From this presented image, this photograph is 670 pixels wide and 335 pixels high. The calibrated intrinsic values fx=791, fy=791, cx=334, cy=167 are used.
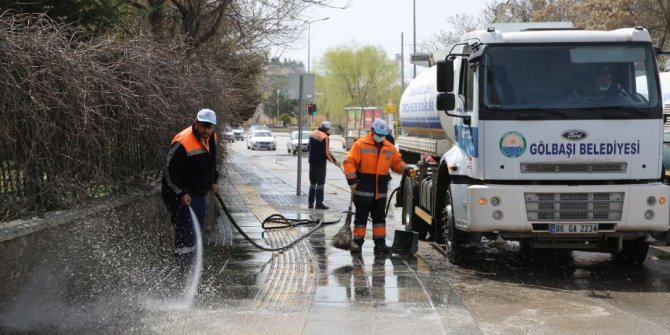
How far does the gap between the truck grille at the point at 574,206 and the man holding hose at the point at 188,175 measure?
3.44 m

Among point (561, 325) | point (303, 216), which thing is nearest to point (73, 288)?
point (561, 325)

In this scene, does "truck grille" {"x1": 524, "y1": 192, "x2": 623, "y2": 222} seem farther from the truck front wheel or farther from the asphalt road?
the truck front wheel

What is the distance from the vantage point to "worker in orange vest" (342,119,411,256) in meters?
9.67

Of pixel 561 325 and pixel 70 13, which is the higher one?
pixel 70 13

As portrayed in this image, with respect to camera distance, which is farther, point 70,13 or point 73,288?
point 70,13

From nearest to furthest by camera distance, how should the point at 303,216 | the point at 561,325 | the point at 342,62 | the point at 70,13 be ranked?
the point at 561,325, the point at 70,13, the point at 303,216, the point at 342,62

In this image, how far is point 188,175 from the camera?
8.52 m

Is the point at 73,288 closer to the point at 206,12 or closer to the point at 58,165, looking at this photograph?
A: the point at 58,165

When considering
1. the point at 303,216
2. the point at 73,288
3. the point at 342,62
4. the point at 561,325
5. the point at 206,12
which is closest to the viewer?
the point at 561,325

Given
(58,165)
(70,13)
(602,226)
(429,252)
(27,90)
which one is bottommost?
(429,252)

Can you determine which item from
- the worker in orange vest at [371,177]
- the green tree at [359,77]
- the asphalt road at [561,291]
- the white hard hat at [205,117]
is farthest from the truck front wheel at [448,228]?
the green tree at [359,77]

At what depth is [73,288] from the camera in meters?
7.00

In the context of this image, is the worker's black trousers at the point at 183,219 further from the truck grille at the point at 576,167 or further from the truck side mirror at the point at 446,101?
the truck grille at the point at 576,167

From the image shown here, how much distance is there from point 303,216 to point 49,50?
7.41 m
